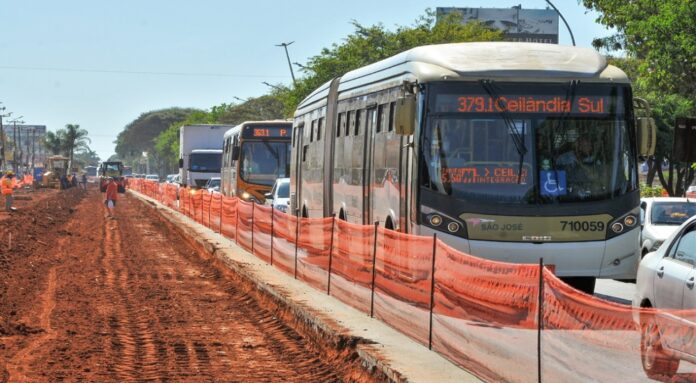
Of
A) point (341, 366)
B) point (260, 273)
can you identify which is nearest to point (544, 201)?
point (341, 366)

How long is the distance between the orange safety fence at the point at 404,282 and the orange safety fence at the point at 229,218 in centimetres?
1657

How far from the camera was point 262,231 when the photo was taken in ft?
85.0

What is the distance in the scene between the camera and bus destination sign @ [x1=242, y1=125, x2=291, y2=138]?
40.0 meters

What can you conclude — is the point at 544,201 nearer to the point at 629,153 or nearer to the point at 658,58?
the point at 629,153

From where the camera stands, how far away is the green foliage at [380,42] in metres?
69.7

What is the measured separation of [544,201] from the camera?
16.2 metres

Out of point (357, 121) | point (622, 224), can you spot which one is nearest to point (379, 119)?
point (357, 121)

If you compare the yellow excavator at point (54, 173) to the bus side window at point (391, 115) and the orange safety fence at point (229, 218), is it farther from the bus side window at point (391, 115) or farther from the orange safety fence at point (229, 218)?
the bus side window at point (391, 115)

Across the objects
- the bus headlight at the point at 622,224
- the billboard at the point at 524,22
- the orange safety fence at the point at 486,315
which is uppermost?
the billboard at the point at 524,22

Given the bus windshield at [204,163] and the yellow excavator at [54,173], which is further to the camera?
the yellow excavator at [54,173]

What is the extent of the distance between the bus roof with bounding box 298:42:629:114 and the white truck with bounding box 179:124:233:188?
42.4 m

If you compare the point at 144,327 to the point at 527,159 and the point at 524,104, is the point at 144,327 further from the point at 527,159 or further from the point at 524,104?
the point at 524,104

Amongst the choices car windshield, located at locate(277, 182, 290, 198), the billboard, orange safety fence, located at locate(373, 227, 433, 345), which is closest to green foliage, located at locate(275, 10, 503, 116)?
car windshield, located at locate(277, 182, 290, 198)

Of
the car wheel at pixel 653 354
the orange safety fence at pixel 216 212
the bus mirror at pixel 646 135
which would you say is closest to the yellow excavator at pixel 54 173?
the orange safety fence at pixel 216 212
